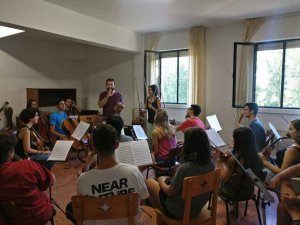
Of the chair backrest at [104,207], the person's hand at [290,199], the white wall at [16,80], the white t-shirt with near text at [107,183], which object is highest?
the white wall at [16,80]

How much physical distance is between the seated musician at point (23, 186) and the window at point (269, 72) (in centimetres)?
413

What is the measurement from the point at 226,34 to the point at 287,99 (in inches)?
68.7

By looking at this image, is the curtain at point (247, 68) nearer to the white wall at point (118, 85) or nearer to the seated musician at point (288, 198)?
the white wall at point (118, 85)

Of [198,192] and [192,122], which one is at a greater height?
[192,122]

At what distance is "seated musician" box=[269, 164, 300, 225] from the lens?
68.3 inches

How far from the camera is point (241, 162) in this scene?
2176mm

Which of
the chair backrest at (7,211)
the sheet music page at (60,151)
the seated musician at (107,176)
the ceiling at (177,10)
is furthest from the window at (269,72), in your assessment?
the chair backrest at (7,211)

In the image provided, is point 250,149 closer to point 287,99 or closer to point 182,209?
point 182,209

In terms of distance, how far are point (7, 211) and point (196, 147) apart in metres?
1.22

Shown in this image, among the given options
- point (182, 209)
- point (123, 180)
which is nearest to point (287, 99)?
point (182, 209)

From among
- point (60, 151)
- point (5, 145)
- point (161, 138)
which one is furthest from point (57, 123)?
point (5, 145)

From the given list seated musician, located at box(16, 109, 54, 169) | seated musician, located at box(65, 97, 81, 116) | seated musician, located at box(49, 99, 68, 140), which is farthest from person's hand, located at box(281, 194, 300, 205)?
seated musician, located at box(65, 97, 81, 116)

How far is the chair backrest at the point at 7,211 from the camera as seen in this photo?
1466mm

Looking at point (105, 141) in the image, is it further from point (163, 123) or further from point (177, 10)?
point (177, 10)
